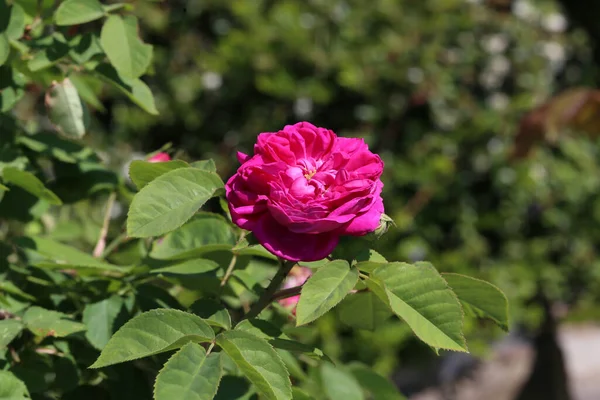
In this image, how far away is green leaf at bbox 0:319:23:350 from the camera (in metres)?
0.93

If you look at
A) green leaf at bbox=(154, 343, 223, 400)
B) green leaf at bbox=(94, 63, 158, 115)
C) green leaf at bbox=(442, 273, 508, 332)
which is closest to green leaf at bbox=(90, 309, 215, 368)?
green leaf at bbox=(154, 343, 223, 400)

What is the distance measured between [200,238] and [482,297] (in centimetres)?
36

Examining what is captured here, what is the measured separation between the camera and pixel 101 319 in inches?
40.1

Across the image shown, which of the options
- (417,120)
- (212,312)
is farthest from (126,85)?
(417,120)

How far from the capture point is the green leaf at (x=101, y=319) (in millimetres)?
992

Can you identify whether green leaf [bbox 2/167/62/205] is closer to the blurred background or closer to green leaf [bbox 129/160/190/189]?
green leaf [bbox 129/160/190/189]

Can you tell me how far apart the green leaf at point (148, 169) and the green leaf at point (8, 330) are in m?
0.24

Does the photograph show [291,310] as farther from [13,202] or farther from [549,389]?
[549,389]

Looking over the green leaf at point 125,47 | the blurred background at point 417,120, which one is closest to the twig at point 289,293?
the green leaf at point 125,47

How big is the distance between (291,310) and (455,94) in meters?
2.18

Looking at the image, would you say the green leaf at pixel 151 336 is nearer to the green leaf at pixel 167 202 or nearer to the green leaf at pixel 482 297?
the green leaf at pixel 167 202

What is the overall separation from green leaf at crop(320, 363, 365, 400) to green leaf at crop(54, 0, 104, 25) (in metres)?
0.63

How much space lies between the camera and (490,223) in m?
3.23

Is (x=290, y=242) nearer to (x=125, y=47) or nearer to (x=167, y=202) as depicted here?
(x=167, y=202)
